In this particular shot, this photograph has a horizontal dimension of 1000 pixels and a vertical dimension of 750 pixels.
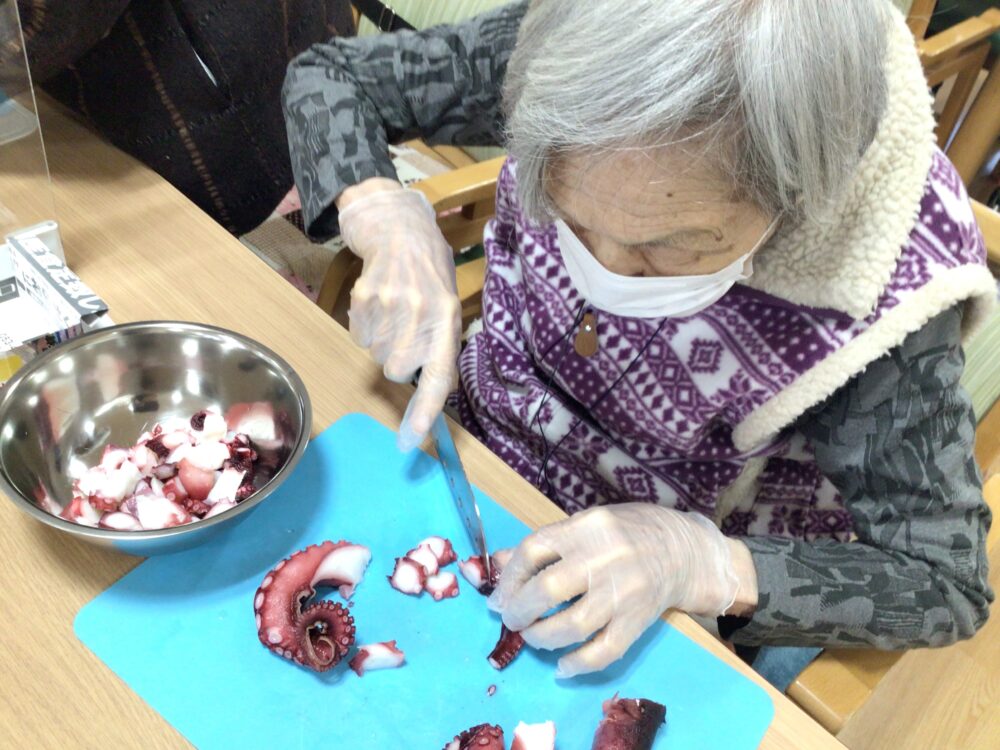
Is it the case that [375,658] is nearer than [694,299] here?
Yes

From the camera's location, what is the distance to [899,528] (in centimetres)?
93

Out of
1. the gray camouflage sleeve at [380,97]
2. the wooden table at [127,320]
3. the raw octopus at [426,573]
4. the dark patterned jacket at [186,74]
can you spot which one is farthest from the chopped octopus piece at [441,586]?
the dark patterned jacket at [186,74]

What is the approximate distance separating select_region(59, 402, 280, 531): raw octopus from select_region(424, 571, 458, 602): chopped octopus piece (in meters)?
0.21

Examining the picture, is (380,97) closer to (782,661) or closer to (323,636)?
(323,636)

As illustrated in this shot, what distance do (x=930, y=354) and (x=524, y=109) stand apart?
19.3 inches

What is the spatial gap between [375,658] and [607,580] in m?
0.24

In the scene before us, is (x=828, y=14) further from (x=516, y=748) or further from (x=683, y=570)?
(x=516, y=748)

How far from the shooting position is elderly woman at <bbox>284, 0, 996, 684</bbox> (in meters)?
0.69

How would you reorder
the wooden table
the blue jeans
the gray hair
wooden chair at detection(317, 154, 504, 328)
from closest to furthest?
the gray hair → the wooden table → the blue jeans → wooden chair at detection(317, 154, 504, 328)

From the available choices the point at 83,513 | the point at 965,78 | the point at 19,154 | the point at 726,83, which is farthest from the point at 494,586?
the point at 965,78

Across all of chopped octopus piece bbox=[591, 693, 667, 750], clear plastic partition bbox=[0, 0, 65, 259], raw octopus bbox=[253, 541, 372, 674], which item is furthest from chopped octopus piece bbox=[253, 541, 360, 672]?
clear plastic partition bbox=[0, 0, 65, 259]

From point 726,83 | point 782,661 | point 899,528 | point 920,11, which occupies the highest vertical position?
point 726,83

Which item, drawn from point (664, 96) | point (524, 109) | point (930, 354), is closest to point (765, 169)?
point (664, 96)

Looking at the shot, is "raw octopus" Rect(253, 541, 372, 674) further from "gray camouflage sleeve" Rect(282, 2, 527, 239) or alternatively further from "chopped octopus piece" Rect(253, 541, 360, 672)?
"gray camouflage sleeve" Rect(282, 2, 527, 239)
